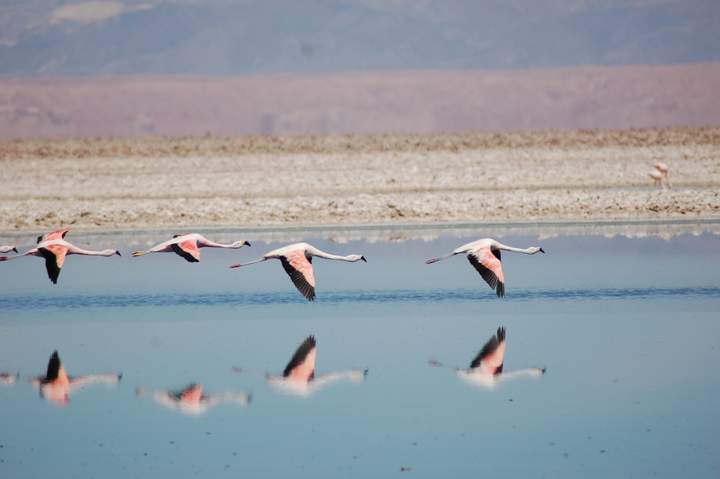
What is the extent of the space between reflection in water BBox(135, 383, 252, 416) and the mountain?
366ft

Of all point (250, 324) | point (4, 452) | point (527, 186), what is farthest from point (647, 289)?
point (527, 186)

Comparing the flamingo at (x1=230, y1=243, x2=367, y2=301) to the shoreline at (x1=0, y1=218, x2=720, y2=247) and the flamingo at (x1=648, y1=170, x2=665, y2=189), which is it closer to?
the shoreline at (x1=0, y1=218, x2=720, y2=247)

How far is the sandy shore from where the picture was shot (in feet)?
78.2

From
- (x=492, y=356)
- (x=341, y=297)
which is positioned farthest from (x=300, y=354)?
(x=341, y=297)

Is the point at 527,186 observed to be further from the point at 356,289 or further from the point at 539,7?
the point at 539,7

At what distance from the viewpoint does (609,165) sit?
32.7 meters

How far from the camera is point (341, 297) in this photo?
15508 mm

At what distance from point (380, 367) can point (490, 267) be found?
3.03 meters

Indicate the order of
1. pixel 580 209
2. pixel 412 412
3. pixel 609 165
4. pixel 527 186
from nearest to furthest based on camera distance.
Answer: pixel 412 412
pixel 580 209
pixel 527 186
pixel 609 165

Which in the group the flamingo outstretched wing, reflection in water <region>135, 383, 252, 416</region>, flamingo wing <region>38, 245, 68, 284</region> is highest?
flamingo wing <region>38, 245, 68, 284</region>

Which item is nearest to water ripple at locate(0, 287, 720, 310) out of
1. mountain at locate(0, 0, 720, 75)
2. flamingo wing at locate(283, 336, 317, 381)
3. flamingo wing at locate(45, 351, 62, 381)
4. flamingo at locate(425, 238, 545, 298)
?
flamingo at locate(425, 238, 545, 298)

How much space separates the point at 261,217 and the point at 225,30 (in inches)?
4367

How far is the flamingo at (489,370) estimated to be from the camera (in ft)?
36.6

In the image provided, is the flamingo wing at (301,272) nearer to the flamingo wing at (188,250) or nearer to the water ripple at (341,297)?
the water ripple at (341,297)
